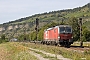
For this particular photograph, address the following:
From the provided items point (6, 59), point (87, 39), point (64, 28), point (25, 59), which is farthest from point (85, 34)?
point (25, 59)

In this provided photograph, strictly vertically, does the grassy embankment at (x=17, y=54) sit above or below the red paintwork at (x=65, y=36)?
below

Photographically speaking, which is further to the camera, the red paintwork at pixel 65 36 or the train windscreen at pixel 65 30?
the train windscreen at pixel 65 30

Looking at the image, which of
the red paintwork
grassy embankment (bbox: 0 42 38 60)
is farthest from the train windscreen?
grassy embankment (bbox: 0 42 38 60)

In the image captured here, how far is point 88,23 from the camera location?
18100 cm

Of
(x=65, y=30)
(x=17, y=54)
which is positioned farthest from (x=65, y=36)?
(x=17, y=54)

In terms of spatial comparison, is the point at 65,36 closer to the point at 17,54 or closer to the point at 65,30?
the point at 65,30

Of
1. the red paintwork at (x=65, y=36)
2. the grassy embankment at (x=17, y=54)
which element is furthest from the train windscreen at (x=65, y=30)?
the grassy embankment at (x=17, y=54)

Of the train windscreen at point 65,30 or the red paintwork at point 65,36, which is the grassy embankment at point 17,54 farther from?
the train windscreen at point 65,30

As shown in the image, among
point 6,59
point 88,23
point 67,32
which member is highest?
point 88,23

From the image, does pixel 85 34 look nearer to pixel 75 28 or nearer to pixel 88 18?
pixel 75 28

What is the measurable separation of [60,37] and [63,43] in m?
1.10

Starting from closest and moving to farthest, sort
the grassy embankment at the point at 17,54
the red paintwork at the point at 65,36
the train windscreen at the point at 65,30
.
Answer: the grassy embankment at the point at 17,54
the red paintwork at the point at 65,36
the train windscreen at the point at 65,30

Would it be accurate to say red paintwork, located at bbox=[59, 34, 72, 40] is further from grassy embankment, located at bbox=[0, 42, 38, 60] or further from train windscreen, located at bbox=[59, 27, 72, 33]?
grassy embankment, located at bbox=[0, 42, 38, 60]

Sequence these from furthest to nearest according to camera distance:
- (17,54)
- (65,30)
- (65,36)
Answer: (65,30) < (65,36) < (17,54)
